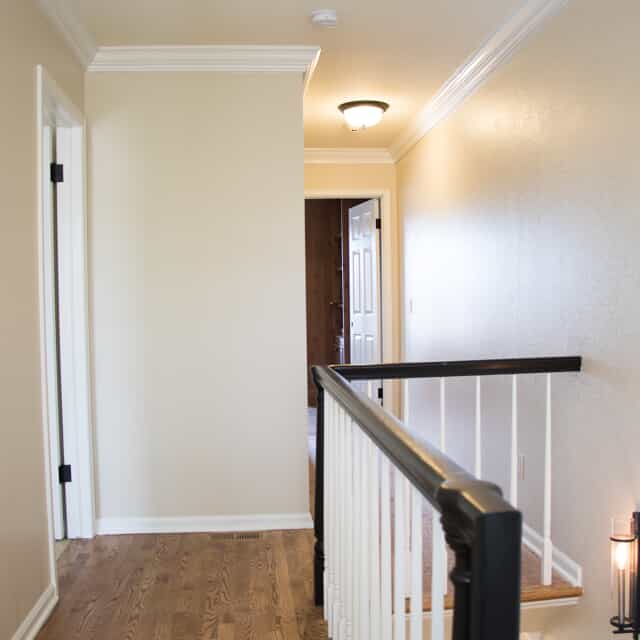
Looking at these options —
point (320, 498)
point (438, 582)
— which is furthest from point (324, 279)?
point (438, 582)

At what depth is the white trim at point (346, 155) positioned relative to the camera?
6074mm

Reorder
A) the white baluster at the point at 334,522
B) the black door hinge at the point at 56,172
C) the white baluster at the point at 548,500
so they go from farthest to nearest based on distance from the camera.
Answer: the black door hinge at the point at 56,172
the white baluster at the point at 548,500
the white baluster at the point at 334,522

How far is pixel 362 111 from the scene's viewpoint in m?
4.54

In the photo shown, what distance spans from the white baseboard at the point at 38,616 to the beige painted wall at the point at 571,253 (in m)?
1.94

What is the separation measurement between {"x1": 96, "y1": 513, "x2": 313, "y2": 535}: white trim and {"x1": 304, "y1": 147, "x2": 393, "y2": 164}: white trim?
3.37 m

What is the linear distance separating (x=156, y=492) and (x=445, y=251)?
2310mm

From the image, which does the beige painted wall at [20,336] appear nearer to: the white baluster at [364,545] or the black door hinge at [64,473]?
the black door hinge at [64,473]

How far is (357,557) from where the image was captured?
1780 mm

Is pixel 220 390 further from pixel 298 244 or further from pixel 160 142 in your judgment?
pixel 160 142

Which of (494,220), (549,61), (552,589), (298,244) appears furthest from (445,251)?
(552,589)

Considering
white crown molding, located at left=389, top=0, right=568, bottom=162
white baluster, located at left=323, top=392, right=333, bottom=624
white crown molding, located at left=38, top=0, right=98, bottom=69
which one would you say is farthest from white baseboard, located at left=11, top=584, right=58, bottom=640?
white crown molding, located at left=389, top=0, right=568, bottom=162

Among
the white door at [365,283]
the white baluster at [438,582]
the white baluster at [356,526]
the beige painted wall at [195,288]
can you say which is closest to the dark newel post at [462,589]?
the white baluster at [438,582]

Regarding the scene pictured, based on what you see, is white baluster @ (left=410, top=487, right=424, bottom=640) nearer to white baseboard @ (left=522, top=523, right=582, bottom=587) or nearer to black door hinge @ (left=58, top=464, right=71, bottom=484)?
white baseboard @ (left=522, top=523, right=582, bottom=587)

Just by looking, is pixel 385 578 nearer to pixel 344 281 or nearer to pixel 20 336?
pixel 20 336
